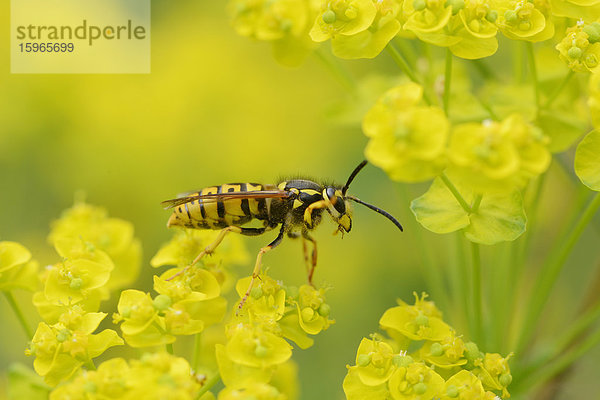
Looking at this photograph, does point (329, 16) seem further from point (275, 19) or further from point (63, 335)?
point (63, 335)

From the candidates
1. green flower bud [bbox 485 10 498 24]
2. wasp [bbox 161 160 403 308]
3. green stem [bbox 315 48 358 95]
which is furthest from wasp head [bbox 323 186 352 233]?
green flower bud [bbox 485 10 498 24]

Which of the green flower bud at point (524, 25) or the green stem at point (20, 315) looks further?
the green stem at point (20, 315)

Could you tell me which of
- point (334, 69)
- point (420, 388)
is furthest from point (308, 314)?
point (334, 69)

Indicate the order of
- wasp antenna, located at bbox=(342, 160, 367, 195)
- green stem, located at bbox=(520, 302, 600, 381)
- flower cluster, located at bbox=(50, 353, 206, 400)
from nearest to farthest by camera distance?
flower cluster, located at bbox=(50, 353, 206, 400) → green stem, located at bbox=(520, 302, 600, 381) → wasp antenna, located at bbox=(342, 160, 367, 195)

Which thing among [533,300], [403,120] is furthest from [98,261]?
[533,300]

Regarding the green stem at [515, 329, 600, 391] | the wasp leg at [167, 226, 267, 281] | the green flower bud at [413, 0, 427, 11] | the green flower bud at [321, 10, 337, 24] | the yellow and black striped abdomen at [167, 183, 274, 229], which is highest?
the green flower bud at [413, 0, 427, 11]

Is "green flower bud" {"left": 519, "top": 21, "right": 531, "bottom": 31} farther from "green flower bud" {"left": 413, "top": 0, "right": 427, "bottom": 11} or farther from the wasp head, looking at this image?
the wasp head

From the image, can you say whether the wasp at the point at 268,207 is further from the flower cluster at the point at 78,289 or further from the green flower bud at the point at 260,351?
the green flower bud at the point at 260,351

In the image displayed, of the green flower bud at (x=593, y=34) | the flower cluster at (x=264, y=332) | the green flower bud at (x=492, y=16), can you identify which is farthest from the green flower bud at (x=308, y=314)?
the green flower bud at (x=593, y=34)
